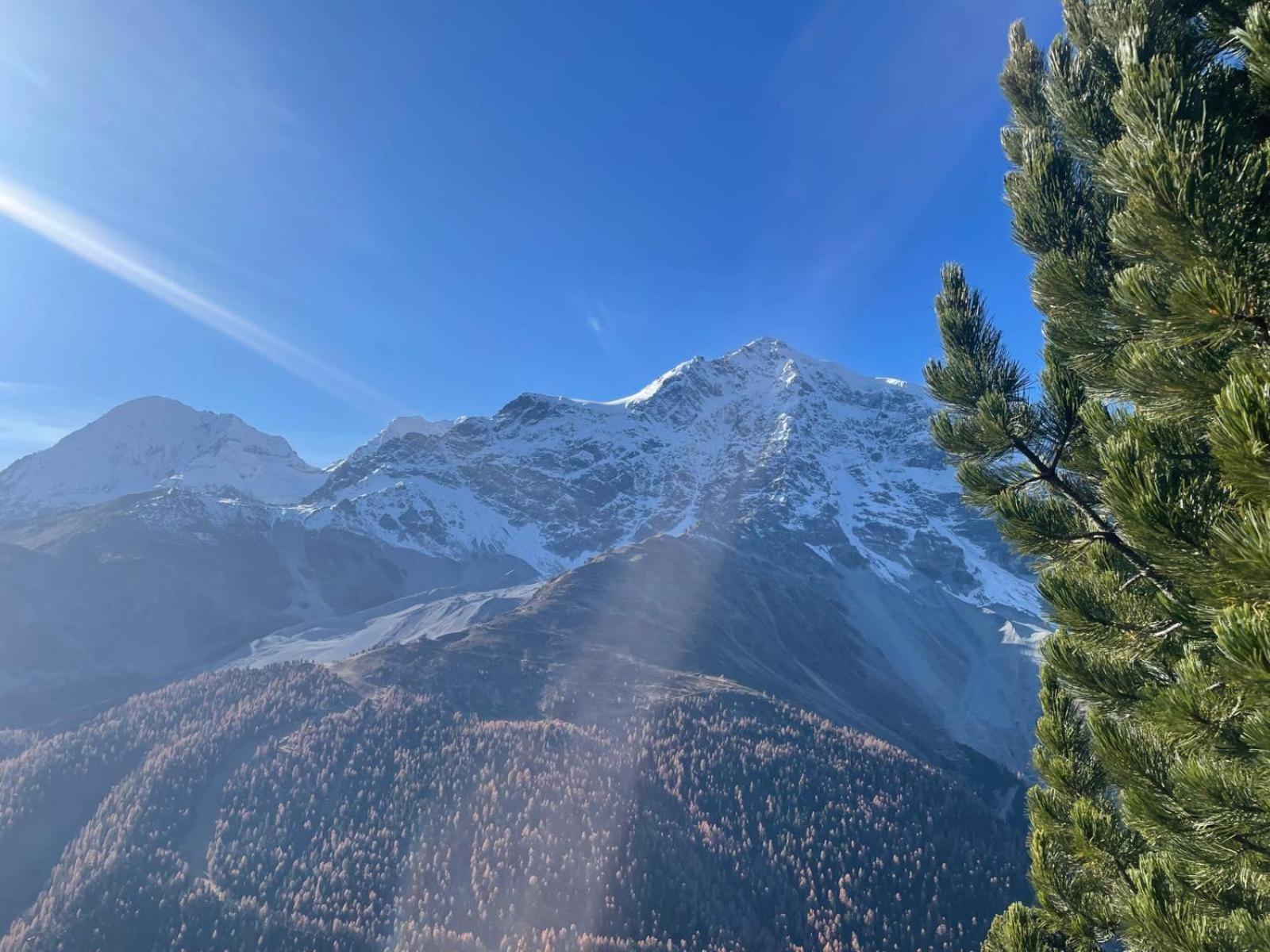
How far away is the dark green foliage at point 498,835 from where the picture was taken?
201ft

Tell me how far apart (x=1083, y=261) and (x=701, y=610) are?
140782 mm

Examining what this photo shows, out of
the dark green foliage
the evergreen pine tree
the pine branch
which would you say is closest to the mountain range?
the dark green foliage

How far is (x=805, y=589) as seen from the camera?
182375 millimetres

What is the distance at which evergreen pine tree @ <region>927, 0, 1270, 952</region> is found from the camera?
3379 mm

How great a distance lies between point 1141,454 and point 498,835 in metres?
78.5

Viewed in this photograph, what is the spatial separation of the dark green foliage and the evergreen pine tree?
62.8 metres

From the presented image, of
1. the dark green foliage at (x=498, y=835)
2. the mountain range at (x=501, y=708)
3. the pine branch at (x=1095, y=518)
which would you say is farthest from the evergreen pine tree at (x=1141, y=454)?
the dark green foliage at (x=498, y=835)

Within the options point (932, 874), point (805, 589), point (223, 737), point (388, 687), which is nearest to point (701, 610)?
point (805, 589)

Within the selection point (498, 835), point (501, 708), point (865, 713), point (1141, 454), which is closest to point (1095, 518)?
point (1141, 454)

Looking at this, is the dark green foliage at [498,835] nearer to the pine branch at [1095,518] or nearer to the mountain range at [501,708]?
the mountain range at [501,708]

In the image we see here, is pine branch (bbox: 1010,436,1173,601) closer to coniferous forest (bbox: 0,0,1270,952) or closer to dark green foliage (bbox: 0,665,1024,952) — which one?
coniferous forest (bbox: 0,0,1270,952)

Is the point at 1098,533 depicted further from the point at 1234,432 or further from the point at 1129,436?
the point at 1234,432

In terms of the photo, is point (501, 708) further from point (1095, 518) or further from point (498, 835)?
point (1095, 518)

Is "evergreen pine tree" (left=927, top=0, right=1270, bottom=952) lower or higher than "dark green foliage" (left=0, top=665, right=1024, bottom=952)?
higher
